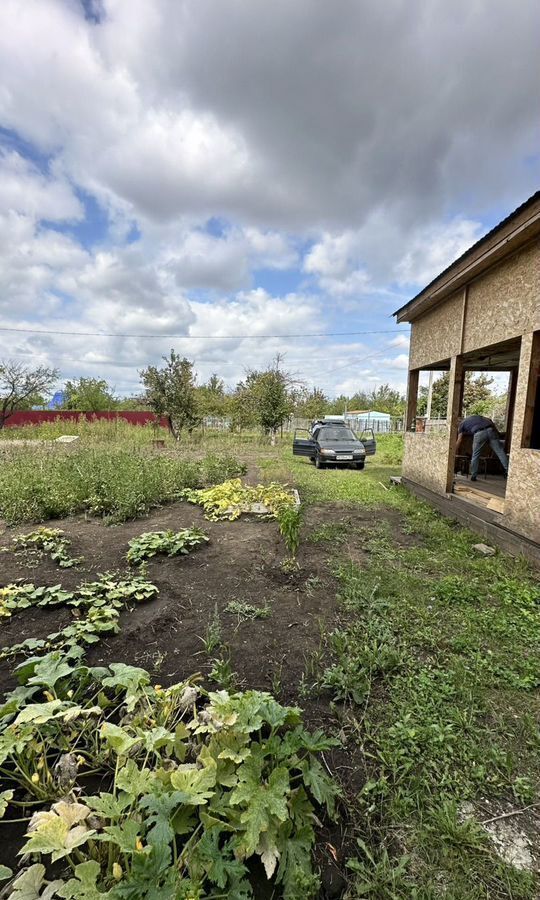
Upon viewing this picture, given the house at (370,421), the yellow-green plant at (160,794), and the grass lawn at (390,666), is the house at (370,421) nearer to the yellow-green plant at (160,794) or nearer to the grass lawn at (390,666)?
the grass lawn at (390,666)

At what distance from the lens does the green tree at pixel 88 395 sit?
28.0 metres

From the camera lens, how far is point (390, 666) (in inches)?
94.4

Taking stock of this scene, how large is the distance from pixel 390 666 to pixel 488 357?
711 centimetres

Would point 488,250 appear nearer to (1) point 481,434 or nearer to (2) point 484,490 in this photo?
(1) point 481,434

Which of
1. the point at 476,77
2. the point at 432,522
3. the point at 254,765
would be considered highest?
the point at 476,77

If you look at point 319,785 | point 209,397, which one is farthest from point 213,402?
point 319,785

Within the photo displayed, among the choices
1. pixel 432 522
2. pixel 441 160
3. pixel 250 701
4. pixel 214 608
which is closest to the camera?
pixel 250 701

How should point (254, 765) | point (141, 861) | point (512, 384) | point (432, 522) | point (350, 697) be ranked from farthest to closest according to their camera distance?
1. point (512, 384)
2. point (432, 522)
3. point (350, 697)
4. point (254, 765)
5. point (141, 861)

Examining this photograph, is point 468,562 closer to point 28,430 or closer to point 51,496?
point 51,496

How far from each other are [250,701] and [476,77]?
8.36 metres

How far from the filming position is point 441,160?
26.5 ft

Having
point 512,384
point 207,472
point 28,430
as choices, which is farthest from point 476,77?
point 28,430

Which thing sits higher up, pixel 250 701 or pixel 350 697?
pixel 250 701

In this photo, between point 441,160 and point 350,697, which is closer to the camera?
point 350,697
